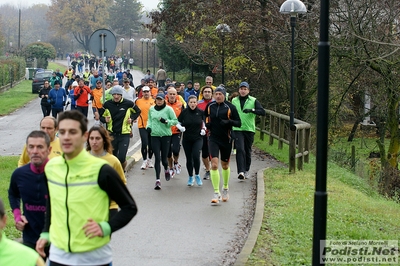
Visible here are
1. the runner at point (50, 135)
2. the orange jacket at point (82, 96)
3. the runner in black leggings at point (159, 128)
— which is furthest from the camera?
the orange jacket at point (82, 96)

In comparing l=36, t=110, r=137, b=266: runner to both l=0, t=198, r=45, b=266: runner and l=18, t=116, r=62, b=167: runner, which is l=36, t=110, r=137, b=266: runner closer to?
l=0, t=198, r=45, b=266: runner

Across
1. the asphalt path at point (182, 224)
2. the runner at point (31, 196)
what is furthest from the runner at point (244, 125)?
the runner at point (31, 196)

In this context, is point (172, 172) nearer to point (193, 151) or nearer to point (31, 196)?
point (193, 151)

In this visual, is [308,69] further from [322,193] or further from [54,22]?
[54,22]

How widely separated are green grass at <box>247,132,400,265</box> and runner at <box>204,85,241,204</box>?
86 centimetres

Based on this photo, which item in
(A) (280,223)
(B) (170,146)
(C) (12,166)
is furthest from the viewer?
(C) (12,166)

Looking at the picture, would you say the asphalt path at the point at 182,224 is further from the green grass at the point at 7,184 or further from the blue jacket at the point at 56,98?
the blue jacket at the point at 56,98

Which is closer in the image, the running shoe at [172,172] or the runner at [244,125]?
the runner at [244,125]

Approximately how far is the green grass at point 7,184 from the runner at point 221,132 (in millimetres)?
3365

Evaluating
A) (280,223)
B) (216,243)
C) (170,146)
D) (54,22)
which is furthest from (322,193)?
(54,22)

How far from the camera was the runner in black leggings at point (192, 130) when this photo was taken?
1348cm

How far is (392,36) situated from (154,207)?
1097 centimetres

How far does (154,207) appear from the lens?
39.1 feet

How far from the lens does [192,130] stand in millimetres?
13500
